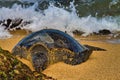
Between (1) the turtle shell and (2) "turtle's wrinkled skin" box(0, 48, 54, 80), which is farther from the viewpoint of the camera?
(1) the turtle shell

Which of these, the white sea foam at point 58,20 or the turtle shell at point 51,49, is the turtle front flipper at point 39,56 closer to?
the turtle shell at point 51,49

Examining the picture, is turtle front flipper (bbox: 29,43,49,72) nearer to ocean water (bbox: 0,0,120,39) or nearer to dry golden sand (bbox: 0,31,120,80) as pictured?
dry golden sand (bbox: 0,31,120,80)

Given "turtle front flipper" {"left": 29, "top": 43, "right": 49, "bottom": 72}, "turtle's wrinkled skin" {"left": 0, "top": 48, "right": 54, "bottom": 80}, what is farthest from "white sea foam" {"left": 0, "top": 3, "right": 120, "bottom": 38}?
"turtle's wrinkled skin" {"left": 0, "top": 48, "right": 54, "bottom": 80}

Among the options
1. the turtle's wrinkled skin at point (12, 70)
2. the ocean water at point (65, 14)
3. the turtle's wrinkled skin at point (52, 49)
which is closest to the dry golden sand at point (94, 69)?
the turtle's wrinkled skin at point (52, 49)

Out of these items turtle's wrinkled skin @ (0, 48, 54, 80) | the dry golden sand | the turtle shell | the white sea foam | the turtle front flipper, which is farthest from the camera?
the white sea foam

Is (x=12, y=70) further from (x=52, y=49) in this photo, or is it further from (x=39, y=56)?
(x=52, y=49)

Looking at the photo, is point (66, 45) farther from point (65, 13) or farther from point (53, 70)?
point (65, 13)

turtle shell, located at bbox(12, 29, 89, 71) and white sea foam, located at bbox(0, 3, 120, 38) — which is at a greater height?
turtle shell, located at bbox(12, 29, 89, 71)
